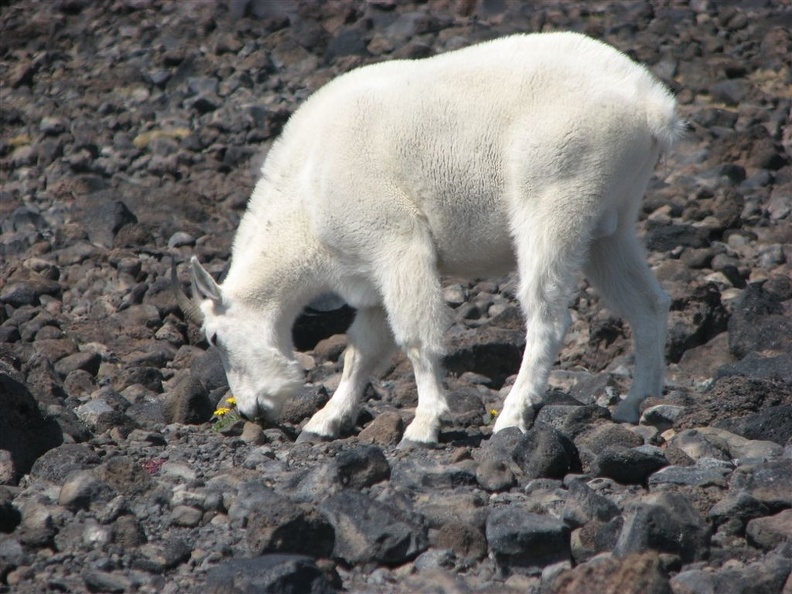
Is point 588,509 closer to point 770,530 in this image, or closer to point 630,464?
point 630,464

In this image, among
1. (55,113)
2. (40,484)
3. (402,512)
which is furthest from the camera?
(55,113)

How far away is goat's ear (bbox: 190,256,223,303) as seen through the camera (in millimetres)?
9078

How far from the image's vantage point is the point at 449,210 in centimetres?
839

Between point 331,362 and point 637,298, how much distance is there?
149 inches

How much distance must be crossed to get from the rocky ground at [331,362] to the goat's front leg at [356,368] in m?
0.33

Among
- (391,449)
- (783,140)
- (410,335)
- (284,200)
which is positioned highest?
(284,200)

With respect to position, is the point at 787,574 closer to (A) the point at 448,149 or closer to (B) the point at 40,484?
(A) the point at 448,149

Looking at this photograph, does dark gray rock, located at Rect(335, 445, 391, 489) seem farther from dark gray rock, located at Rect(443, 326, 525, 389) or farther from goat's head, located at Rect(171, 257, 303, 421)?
dark gray rock, located at Rect(443, 326, 525, 389)

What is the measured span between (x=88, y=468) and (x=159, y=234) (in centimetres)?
819

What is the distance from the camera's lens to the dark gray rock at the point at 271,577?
5473mm

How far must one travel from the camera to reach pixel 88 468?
25.1 feet

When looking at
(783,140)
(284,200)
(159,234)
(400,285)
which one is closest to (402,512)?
(400,285)

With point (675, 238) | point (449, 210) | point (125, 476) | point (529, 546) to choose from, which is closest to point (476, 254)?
point (449, 210)

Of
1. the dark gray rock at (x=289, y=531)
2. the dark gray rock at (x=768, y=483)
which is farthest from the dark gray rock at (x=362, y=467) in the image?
the dark gray rock at (x=768, y=483)
